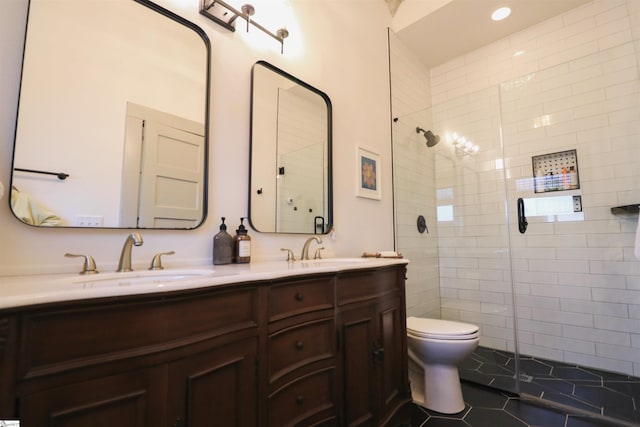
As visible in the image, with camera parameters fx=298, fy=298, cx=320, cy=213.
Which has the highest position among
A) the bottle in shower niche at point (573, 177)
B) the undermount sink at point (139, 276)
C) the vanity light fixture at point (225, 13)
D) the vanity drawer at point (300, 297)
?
the vanity light fixture at point (225, 13)

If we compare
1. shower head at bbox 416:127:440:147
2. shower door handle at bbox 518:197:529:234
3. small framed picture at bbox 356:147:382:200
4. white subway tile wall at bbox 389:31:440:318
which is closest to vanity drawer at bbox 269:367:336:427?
small framed picture at bbox 356:147:382:200

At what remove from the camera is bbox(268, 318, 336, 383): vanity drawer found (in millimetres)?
1019

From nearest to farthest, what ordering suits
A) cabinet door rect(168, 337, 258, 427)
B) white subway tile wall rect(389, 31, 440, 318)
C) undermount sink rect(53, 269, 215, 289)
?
cabinet door rect(168, 337, 258, 427), undermount sink rect(53, 269, 215, 289), white subway tile wall rect(389, 31, 440, 318)

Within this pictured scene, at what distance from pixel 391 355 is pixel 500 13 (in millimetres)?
2952

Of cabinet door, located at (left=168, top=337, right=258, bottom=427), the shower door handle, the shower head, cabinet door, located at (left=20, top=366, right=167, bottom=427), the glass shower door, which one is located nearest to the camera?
cabinet door, located at (left=20, top=366, right=167, bottom=427)

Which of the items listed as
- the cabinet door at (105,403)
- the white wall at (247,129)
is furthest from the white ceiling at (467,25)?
the cabinet door at (105,403)

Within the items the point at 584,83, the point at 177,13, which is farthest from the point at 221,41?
the point at 584,83

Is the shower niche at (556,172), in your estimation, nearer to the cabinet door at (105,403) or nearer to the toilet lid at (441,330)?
the toilet lid at (441,330)

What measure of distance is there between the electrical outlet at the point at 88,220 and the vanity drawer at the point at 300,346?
2.49ft

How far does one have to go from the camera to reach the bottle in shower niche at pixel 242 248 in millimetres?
1407

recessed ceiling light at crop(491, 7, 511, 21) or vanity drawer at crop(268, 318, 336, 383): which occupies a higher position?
recessed ceiling light at crop(491, 7, 511, 21)

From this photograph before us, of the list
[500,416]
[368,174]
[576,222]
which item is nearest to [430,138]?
[368,174]

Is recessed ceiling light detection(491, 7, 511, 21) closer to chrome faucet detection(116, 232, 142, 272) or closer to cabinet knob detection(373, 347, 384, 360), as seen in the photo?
cabinet knob detection(373, 347, 384, 360)

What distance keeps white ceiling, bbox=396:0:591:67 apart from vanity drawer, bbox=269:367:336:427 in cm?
295
